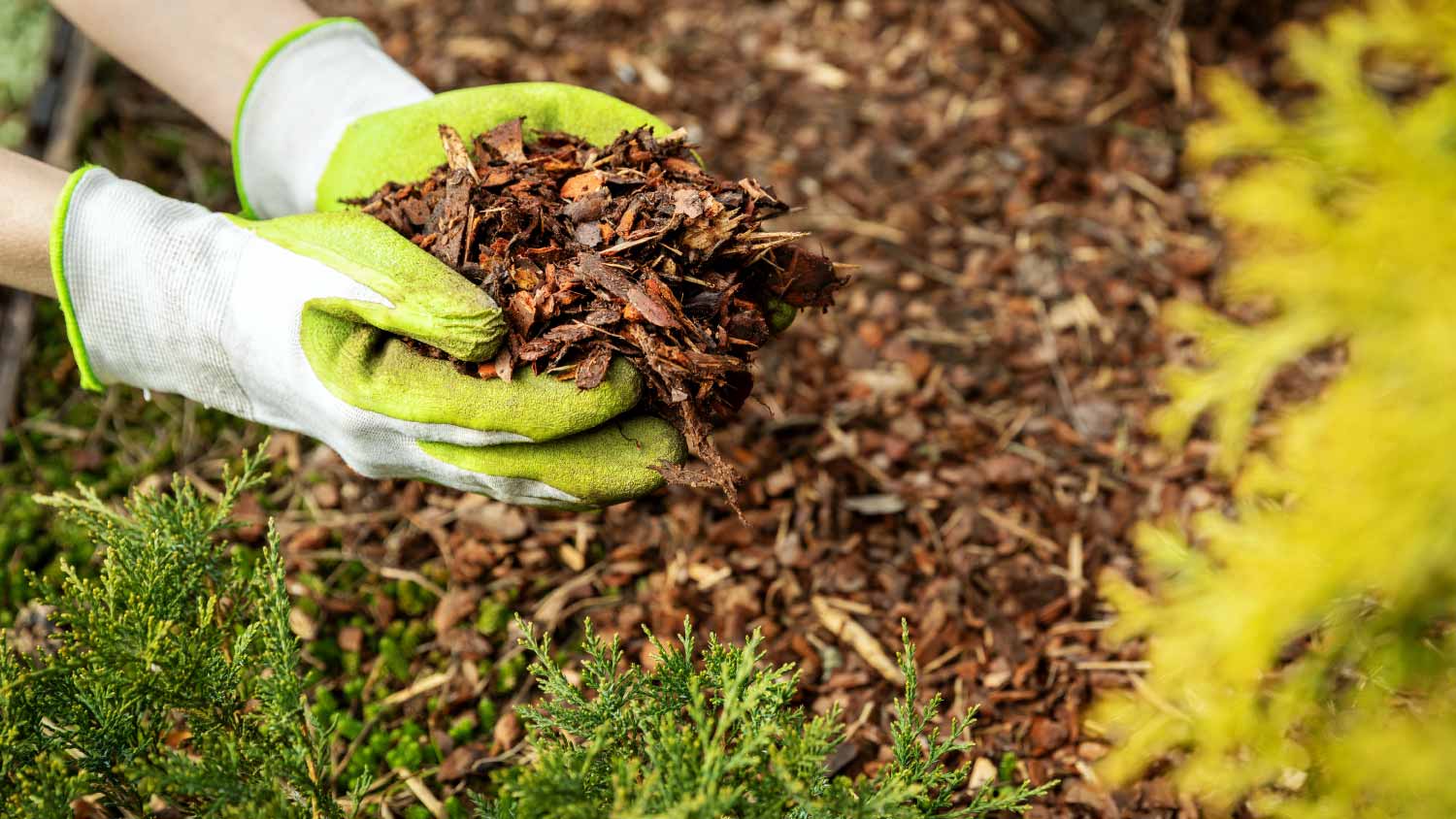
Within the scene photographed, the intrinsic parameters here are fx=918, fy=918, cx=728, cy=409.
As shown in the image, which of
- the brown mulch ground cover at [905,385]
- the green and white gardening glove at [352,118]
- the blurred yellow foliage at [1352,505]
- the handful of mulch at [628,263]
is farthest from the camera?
the brown mulch ground cover at [905,385]

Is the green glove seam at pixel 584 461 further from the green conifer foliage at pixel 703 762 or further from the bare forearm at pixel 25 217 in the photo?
the bare forearm at pixel 25 217

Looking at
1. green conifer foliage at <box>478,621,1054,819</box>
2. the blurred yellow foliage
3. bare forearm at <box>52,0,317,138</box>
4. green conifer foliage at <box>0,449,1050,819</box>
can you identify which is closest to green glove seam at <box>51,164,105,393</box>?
green conifer foliage at <box>0,449,1050,819</box>

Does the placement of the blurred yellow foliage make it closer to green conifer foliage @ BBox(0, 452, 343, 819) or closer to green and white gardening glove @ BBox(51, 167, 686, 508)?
green and white gardening glove @ BBox(51, 167, 686, 508)

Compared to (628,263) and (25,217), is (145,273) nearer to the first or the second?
(25,217)

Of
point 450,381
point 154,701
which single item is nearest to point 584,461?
point 450,381

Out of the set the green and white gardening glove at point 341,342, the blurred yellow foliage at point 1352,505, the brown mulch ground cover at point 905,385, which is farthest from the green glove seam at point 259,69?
the blurred yellow foliage at point 1352,505

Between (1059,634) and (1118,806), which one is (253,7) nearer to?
(1059,634)

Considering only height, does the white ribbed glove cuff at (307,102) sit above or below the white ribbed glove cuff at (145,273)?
above
